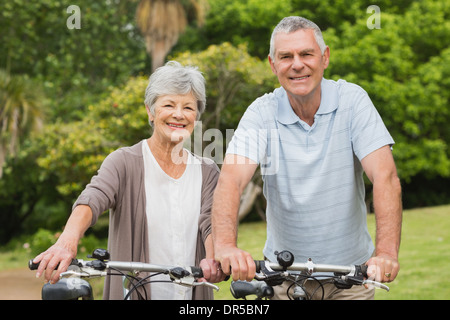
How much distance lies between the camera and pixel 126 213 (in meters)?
2.92

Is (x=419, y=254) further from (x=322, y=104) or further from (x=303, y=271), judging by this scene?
(x=303, y=271)

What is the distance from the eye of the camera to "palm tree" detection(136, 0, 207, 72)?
18.8 meters

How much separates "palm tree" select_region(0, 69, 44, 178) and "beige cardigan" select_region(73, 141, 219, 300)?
41.9 feet

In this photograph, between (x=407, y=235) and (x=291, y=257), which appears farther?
Result: (x=407, y=235)

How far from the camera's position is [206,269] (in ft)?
7.68


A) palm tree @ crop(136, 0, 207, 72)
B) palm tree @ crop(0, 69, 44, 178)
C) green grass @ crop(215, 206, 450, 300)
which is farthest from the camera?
palm tree @ crop(136, 0, 207, 72)

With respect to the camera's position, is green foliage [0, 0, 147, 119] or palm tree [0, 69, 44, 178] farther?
green foliage [0, 0, 147, 119]

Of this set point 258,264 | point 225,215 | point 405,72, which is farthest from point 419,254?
point 258,264

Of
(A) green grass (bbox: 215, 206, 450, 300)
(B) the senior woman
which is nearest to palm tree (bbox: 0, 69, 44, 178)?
(A) green grass (bbox: 215, 206, 450, 300)

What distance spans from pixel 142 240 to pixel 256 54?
68.0 feet

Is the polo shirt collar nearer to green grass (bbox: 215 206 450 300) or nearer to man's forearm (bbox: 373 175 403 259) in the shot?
man's forearm (bbox: 373 175 403 259)

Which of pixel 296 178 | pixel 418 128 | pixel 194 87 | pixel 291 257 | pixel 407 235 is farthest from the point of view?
pixel 418 128
